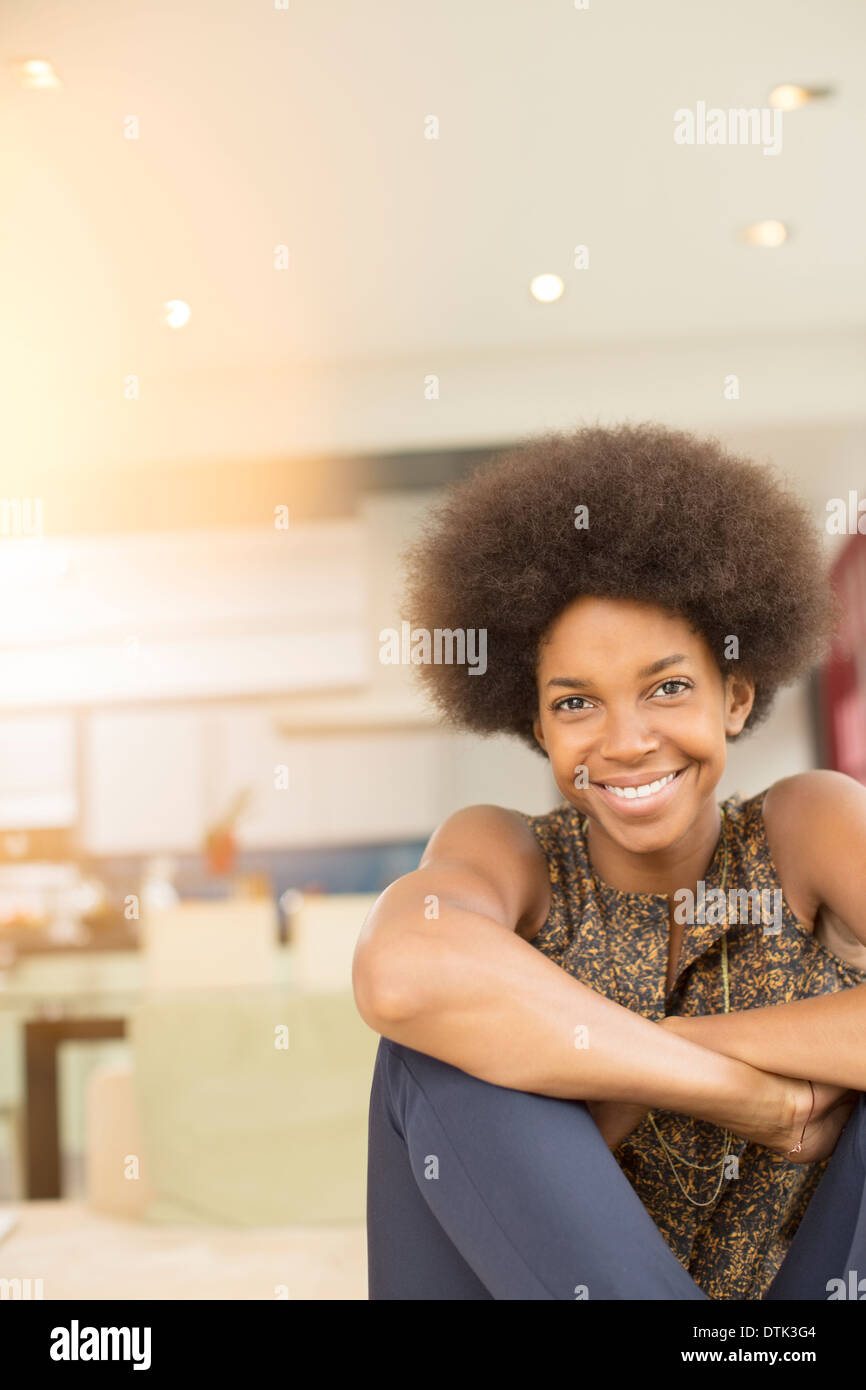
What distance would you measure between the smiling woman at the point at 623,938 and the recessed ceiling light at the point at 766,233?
2.19m

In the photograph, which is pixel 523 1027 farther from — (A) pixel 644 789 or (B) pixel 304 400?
(B) pixel 304 400

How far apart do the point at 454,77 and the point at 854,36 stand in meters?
0.82

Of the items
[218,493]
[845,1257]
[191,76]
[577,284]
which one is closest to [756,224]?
[577,284]

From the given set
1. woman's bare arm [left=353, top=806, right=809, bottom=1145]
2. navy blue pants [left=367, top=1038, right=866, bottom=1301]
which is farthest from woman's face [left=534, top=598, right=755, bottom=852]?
navy blue pants [left=367, top=1038, right=866, bottom=1301]

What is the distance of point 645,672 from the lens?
3.73 ft

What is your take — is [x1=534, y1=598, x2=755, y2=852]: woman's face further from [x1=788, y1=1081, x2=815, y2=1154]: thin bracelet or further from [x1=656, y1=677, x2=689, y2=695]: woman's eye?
[x1=788, y1=1081, x2=815, y2=1154]: thin bracelet

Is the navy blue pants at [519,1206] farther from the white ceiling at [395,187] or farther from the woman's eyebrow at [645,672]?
the white ceiling at [395,187]

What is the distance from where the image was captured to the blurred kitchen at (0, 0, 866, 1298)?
216cm

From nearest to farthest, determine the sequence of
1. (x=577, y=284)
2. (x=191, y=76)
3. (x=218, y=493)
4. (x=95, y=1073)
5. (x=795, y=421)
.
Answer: (x=95, y=1073) < (x=191, y=76) < (x=577, y=284) < (x=795, y=421) < (x=218, y=493)

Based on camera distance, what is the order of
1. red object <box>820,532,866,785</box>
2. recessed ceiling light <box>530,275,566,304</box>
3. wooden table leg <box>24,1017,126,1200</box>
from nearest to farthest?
wooden table leg <box>24,1017,126,1200</box> → recessed ceiling light <box>530,275,566,304</box> → red object <box>820,532,866,785</box>

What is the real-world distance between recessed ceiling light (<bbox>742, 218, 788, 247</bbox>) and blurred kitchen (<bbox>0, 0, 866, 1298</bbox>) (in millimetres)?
19

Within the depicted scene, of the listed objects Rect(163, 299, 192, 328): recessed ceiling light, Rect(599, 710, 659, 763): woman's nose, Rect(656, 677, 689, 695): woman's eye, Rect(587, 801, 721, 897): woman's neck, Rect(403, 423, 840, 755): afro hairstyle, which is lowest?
Rect(587, 801, 721, 897): woman's neck
